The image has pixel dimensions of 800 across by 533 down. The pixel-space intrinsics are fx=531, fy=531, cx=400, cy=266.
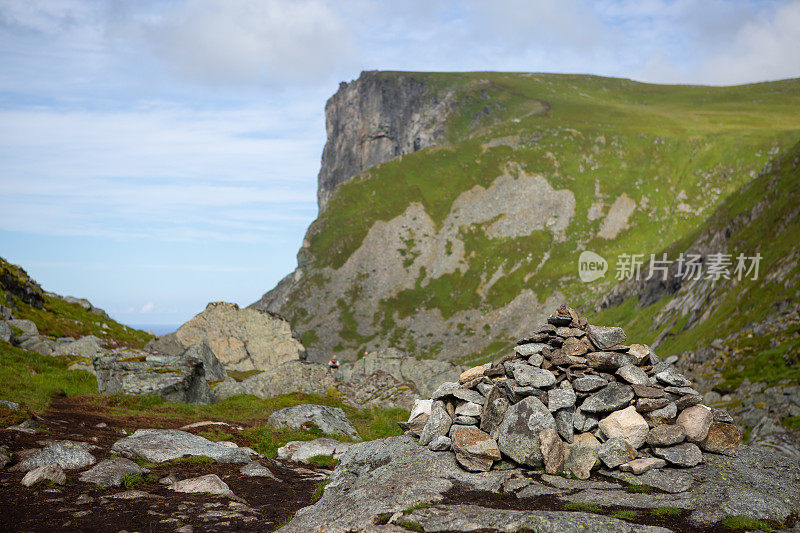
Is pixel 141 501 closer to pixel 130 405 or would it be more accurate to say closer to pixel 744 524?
pixel 130 405

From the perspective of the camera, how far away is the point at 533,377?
19.2 meters

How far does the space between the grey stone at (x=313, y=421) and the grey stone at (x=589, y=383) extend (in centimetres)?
1645

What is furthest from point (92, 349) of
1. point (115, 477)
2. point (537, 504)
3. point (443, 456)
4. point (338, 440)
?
point (537, 504)

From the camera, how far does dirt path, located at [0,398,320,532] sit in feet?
50.4

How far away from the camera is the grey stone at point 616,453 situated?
1736 centimetres

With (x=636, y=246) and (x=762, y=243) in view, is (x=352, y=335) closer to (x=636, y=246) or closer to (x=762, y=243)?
(x=636, y=246)

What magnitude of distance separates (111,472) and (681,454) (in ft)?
65.7

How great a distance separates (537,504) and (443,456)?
4328 mm

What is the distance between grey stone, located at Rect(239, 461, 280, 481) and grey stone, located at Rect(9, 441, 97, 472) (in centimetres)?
580

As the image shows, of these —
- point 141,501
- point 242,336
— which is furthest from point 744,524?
point 242,336

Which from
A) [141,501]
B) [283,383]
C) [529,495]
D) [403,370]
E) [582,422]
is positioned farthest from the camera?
[403,370]

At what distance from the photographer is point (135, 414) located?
2980 cm

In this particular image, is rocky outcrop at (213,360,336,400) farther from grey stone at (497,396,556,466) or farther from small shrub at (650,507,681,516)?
small shrub at (650,507,681,516)

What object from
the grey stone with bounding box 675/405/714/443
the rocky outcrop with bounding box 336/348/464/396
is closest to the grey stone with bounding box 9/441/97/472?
the grey stone with bounding box 675/405/714/443
